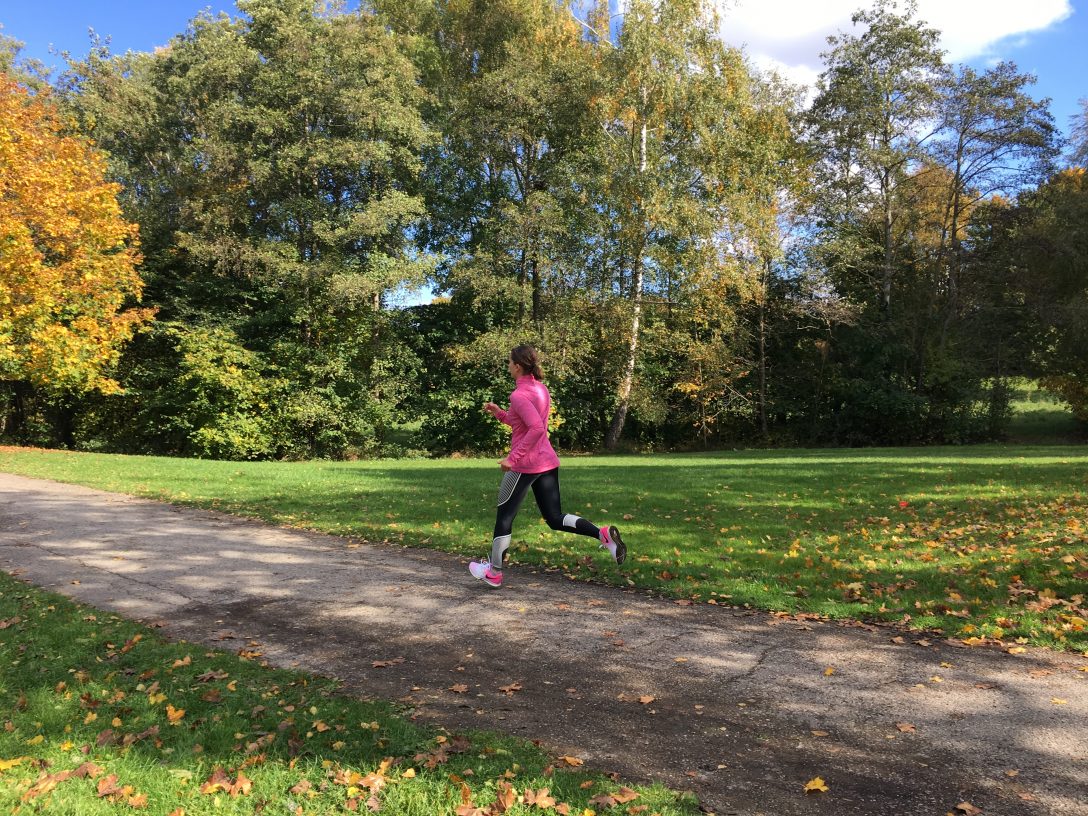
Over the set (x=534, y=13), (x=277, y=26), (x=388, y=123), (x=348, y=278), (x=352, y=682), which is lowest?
(x=352, y=682)

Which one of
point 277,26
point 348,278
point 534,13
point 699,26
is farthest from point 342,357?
point 699,26

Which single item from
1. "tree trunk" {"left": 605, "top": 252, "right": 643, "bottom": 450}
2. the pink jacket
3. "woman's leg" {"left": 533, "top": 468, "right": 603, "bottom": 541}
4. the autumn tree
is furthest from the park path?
"tree trunk" {"left": 605, "top": 252, "right": 643, "bottom": 450}

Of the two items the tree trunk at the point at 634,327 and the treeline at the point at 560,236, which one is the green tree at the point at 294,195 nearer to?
the treeline at the point at 560,236

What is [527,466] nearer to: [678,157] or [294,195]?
[294,195]

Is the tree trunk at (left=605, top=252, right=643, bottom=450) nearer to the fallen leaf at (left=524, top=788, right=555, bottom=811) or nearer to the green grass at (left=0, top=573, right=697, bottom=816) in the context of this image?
the green grass at (left=0, top=573, right=697, bottom=816)

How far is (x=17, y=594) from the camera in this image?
6.25 metres

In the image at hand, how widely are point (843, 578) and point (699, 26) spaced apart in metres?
28.0

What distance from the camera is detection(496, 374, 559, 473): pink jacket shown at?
20.3 feet

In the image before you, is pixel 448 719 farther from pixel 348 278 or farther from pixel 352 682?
pixel 348 278

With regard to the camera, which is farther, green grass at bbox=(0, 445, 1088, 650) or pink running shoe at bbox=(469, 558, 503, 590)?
pink running shoe at bbox=(469, 558, 503, 590)

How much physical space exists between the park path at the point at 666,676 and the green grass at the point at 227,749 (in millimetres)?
257

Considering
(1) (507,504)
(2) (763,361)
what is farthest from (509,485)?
(2) (763,361)

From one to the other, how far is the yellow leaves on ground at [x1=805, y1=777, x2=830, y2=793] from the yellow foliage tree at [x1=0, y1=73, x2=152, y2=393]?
21840 millimetres

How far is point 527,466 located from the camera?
247 inches
